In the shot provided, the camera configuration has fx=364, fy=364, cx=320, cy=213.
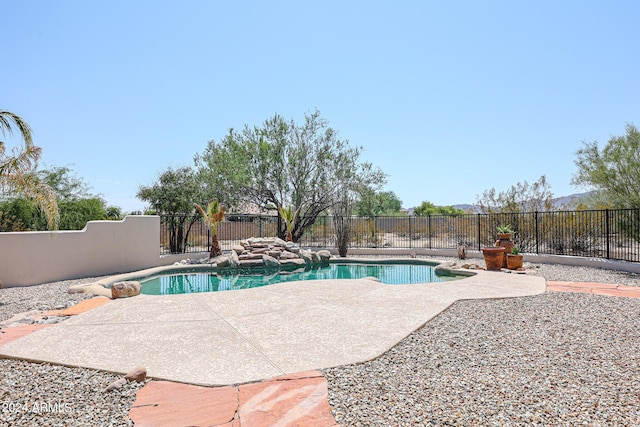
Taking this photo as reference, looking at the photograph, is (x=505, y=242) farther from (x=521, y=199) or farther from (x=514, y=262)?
(x=521, y=199)

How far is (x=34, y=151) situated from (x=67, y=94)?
397cm

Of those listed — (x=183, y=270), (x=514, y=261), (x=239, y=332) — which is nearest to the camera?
(x=239, y=332)

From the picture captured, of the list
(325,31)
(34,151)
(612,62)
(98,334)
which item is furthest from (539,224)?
(34,151)

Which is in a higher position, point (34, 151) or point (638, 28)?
point (638, 28)

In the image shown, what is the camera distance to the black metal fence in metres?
12.3

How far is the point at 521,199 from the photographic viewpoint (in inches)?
603

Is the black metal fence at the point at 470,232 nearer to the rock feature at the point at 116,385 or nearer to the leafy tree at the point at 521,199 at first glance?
the leafy tree at the point at 521,199

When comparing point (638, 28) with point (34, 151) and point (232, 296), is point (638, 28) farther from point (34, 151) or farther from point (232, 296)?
point (34, 151)

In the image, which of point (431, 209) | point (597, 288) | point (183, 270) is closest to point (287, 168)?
point (183, 270)

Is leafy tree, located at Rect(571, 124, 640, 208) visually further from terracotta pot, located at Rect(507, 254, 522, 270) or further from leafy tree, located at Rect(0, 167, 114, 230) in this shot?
leafy tree, located at Rect(0, 167, 114, 230)

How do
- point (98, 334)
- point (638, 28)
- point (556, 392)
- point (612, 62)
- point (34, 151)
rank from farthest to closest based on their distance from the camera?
1. point (612, 62)
2. point (638, 28)
3. point (34, 151)
4. point (98, 334)
5. point (556, 392)

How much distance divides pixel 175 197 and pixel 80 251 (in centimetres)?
658

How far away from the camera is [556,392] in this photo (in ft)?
9.38

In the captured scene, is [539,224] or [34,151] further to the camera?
[539,224]
